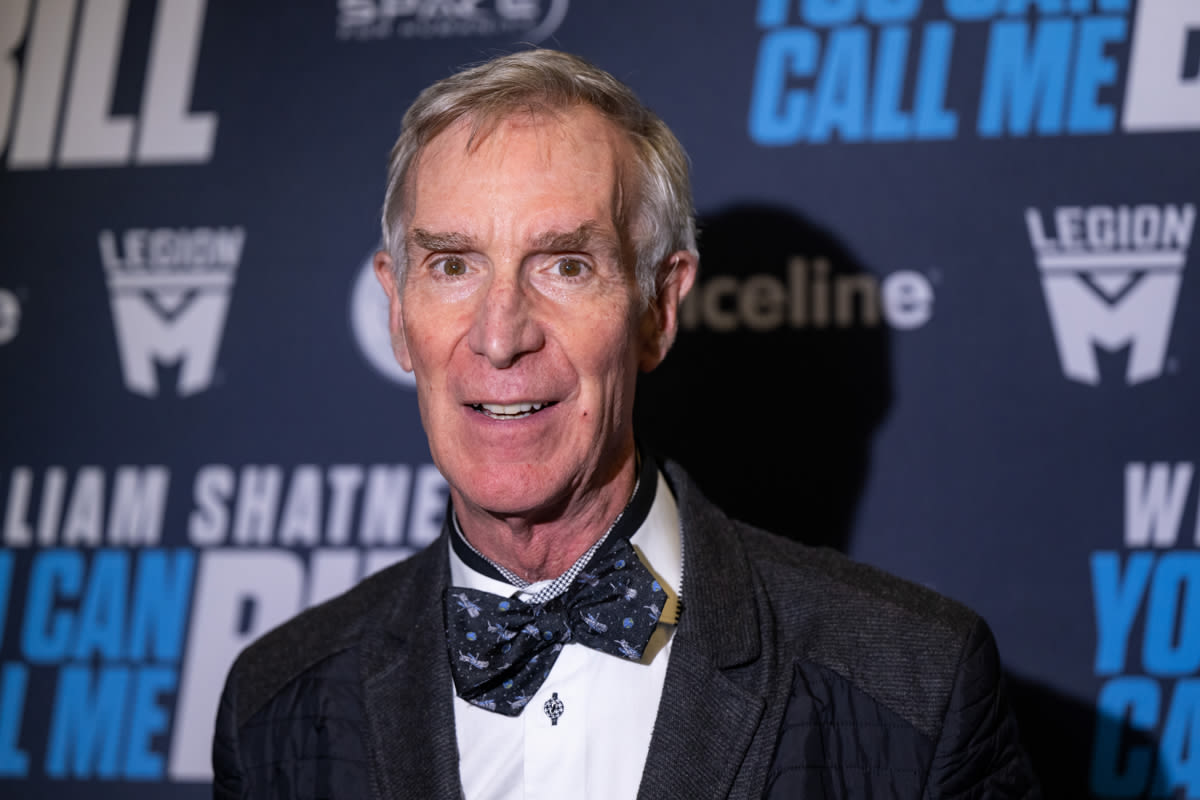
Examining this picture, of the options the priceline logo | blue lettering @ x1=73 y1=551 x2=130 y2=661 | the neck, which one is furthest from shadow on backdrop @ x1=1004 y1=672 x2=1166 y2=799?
blue lettering @ x1=73 y1=551 x2=130 y2=661

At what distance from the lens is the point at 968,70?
2.53 metres

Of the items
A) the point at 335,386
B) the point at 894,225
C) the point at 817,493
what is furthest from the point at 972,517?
the point at 335,386

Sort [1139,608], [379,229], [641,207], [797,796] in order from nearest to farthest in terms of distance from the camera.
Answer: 1. [797,796]
2. [641,207]
3. [1139,608]
4. [379,229]

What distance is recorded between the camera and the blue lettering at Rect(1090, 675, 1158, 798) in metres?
2.41

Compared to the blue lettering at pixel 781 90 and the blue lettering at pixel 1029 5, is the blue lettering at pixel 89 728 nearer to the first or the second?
the blue lettering at pixel 781 90

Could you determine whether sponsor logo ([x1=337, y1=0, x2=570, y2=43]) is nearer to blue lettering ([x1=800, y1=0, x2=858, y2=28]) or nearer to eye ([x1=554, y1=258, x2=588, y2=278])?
blue lettering ([x1=800, y1=0, x2=858, y2=28])

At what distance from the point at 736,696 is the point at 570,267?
0.67 meters

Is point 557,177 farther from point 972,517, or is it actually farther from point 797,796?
point 972,517

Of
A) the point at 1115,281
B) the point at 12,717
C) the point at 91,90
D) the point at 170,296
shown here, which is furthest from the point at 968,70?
the point at 12,717

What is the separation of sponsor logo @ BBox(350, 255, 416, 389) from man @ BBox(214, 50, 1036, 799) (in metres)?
0.87

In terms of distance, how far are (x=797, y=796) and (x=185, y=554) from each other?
5.59 feet

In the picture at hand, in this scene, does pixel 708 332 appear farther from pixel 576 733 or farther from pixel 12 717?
pixel 12 717

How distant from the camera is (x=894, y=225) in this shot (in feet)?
8.32

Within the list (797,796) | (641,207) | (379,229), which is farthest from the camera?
(379,229)
